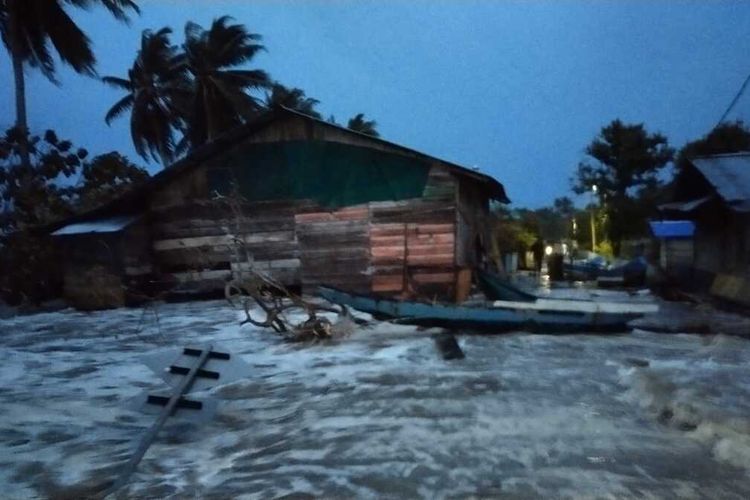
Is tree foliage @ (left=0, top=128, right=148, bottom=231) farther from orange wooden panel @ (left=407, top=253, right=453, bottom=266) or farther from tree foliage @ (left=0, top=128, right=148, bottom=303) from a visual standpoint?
orange wooden panel @ (left=407, top=253, right=453, bottom=266)

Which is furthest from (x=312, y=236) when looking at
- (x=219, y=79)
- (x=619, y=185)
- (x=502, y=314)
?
(x=619, y=185)

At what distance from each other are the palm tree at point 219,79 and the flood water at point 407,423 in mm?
23240

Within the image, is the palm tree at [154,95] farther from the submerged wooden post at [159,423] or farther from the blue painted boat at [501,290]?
the submerged wooden post at [159,423]

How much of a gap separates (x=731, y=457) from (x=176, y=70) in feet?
111

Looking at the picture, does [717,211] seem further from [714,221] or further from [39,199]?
[39,199]

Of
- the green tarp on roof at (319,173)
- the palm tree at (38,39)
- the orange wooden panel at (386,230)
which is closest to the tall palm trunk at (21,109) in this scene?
the palm tree at (38,39)

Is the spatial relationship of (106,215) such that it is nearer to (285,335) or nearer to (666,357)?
(285,335)

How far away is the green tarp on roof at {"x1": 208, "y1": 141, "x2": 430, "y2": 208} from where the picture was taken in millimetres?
18672

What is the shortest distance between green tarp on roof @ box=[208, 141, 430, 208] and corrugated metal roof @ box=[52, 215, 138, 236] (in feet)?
8.16

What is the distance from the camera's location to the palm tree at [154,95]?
35344mm

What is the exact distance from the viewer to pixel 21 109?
25.1 m

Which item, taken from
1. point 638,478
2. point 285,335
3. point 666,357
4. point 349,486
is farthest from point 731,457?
point 285,335

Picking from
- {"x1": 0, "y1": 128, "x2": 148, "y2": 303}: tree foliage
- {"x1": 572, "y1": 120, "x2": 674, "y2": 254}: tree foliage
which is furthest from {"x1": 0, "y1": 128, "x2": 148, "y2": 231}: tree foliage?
{"x1": 572, "y1": 120, "x2": 674, "y2": 254}: tree foliage

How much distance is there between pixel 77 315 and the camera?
18.5 metres
